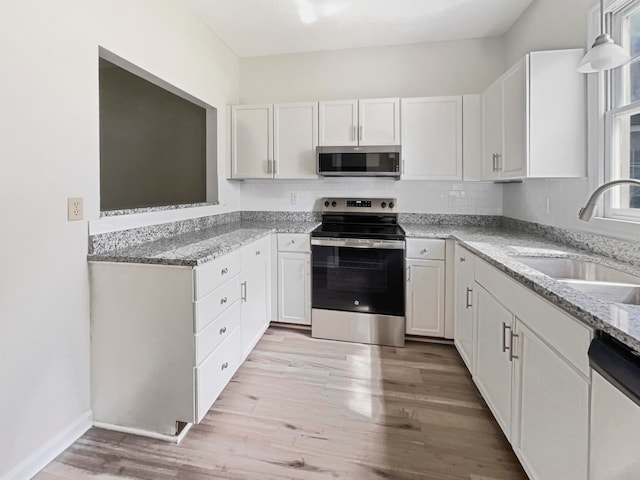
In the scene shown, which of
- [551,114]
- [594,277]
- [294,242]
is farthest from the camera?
[294,242]

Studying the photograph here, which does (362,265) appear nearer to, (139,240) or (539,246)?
(539,246)

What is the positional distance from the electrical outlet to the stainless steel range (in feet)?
5.33

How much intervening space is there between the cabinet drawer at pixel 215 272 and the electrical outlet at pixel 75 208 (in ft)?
2.12

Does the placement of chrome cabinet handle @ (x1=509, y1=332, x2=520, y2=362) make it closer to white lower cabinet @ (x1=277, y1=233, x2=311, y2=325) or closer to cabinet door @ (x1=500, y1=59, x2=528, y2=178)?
cabinet door @ (x1=500, y1=59, x2=528, y2=178)

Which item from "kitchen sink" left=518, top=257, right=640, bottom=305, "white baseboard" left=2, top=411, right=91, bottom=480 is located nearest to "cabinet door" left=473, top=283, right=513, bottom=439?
"kitchen sink" left=518, top=257, right=640, bottom=305

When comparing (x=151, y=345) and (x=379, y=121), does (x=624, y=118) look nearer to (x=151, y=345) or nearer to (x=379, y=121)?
(x=379, y=121)

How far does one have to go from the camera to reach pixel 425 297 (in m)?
2.75

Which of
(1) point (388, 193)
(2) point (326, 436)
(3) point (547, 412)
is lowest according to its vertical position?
(2) point (326, 436)

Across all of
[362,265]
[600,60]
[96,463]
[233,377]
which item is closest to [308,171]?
[362,265]

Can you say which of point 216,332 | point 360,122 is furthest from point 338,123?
point 216,332

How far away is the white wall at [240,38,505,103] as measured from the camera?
3.16m

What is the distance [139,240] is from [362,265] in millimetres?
1614

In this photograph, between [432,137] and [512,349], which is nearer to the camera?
[512,349]

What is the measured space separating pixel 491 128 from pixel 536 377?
2.00 meters
